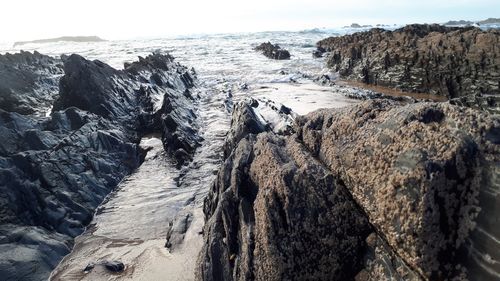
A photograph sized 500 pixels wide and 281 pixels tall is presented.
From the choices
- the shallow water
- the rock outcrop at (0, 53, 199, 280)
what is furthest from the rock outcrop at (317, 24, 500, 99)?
the rock outcrop at (0, 53, 199, 280)

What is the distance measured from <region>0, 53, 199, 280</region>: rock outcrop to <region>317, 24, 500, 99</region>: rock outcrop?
48.1 feet

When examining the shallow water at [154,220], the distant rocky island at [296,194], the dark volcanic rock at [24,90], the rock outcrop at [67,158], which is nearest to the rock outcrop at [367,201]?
the distant rocky island at [296,194]

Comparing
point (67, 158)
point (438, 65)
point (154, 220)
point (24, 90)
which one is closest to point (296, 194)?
point (154, 220)

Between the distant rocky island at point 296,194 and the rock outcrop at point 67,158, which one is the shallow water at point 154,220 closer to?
the distant rocky island at point 296,194

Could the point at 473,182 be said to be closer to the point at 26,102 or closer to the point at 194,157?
the point at 194,157

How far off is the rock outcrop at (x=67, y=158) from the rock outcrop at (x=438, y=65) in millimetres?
14676

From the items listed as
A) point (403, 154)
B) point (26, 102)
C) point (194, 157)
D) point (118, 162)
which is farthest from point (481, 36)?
point (26, 102)

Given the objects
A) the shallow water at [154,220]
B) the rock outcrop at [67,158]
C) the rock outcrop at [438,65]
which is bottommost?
the shallow water at [154,220]

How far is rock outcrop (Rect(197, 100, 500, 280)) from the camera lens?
2.92 m

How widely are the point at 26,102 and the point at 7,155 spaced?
11337 millimetres

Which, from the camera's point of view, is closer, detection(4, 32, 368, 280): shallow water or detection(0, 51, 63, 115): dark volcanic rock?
detection(4, 32, 368, 280): shallow water

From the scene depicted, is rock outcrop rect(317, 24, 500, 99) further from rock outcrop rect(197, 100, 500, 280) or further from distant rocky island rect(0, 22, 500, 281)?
rock outcrop rect(197, 100, 500, 280)

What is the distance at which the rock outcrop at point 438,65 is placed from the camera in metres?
19.9

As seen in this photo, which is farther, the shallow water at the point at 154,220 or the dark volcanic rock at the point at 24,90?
the dark volcanic rock at the point at 24,90
